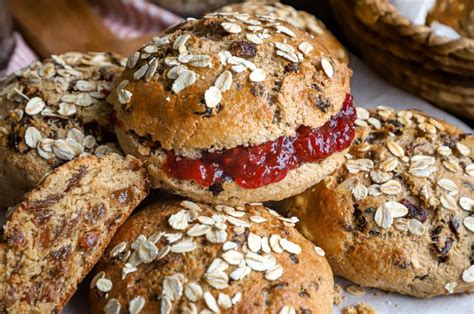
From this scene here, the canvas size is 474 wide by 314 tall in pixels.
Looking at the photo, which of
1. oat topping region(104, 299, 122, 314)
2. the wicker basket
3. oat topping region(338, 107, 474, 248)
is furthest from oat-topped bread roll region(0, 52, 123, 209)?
the wicker basket

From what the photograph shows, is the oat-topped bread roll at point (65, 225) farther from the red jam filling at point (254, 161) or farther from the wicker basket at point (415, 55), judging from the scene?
the wicker basket at point (415, 55)

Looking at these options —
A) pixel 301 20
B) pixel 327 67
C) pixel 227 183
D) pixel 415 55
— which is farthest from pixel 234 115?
pixel 301 20

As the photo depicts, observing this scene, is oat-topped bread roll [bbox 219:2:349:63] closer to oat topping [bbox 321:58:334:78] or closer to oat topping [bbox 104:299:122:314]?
oat topping [bbox 321:58:334:78]

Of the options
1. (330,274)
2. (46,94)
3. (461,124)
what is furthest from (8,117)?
(461,124)

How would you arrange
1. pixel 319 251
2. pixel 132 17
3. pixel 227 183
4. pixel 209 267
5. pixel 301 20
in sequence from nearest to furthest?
1. pixel 209 267
2. pixel 227 183
3. pixel 319 251
4. pixel 301 20
5. pixel 132 17

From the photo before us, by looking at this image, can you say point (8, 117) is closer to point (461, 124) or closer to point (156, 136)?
point (156, 136)

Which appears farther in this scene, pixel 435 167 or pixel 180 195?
pixel 435 167

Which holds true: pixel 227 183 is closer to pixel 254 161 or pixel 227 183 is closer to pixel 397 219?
pixel 254 161
